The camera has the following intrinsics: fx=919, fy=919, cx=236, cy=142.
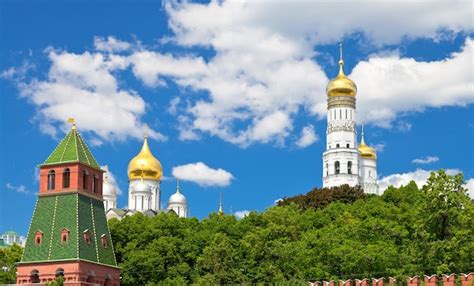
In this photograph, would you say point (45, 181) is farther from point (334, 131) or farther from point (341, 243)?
point (334, 131)

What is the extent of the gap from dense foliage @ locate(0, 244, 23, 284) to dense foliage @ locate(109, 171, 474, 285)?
267 inches

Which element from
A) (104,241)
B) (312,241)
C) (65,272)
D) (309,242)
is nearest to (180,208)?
(104,241)

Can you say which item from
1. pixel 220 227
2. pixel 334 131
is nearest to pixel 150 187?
pixel 334 131

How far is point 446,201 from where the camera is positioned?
156ft

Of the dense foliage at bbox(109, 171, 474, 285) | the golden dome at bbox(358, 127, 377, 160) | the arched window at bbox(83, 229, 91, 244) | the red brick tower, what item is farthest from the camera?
the golden dome at bbox(358, 127, 377, 160)

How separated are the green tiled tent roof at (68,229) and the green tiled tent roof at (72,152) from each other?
2186mm

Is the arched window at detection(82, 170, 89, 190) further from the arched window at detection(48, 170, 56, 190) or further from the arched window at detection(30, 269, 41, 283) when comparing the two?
the arched window at detection(30, 269, 41, 283)

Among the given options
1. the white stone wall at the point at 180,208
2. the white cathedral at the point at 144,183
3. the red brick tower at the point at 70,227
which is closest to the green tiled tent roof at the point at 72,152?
the red brick tower at the point at 70,227

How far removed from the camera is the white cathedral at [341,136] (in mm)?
103062

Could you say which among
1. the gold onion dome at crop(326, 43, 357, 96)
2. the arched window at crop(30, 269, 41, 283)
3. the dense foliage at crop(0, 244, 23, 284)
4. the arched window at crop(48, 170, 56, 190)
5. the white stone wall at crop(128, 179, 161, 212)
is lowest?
the arched window at crop(30, 269, 41, 283)

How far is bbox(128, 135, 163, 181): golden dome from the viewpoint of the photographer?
108 meters

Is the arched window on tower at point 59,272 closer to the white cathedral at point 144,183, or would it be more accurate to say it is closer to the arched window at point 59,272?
the arched window at point 59,272

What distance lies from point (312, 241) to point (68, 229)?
1393cm

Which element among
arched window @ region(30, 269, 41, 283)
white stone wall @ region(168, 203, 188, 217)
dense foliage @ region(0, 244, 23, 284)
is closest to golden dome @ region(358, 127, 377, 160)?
white stone wall @ region(168, 203, 188, 217)
